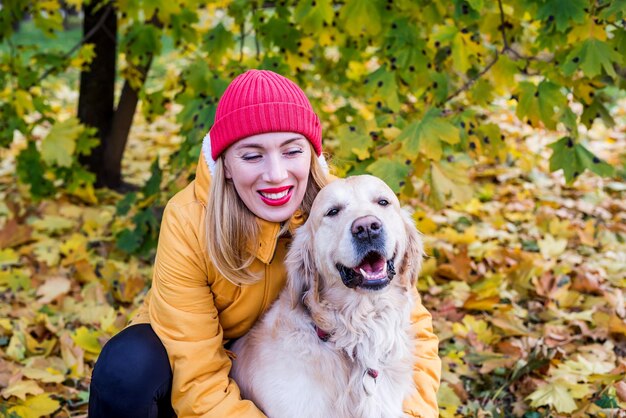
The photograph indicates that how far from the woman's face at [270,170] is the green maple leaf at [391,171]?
0.43 metres

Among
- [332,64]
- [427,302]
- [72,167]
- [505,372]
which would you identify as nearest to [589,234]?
[427,302]

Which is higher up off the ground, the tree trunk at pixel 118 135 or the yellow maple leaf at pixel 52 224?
the tree trunk at pixel 118 135

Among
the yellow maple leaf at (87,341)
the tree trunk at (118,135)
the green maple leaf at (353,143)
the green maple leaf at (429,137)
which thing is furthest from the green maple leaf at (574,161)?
the tree trunk at (118,135)

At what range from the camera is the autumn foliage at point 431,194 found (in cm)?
254

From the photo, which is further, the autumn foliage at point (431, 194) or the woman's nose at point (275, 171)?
the autumn foliage at point (431, 194)

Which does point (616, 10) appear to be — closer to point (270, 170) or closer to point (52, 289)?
point (270, 170)

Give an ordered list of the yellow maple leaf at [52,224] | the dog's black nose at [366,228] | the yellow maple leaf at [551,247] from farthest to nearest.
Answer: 1. the yellow maple leaf at [52,224]
2. the yellow maple leaf at [551,247]
3. the dog's black nose at [366,228]

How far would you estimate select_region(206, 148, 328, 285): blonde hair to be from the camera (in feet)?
6.73

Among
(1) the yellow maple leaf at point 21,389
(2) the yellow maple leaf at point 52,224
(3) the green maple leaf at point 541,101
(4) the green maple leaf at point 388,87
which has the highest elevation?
(4) the green maple leaf at point 388,87

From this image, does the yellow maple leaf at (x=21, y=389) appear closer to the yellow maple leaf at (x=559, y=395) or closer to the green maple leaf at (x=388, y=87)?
the green maple leaf at (x=388, y=87)

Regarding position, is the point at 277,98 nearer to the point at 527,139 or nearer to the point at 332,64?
the point at 332,64

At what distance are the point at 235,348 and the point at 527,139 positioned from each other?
178 inches

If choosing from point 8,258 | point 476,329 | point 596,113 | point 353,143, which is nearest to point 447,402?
point 476,329

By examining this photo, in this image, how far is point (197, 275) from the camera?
2.11 m
